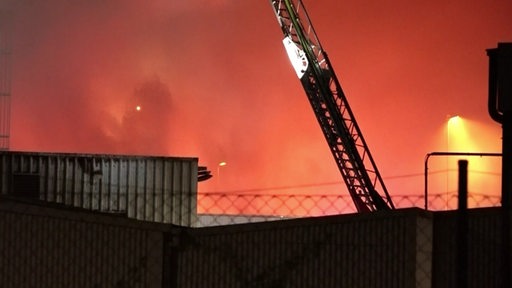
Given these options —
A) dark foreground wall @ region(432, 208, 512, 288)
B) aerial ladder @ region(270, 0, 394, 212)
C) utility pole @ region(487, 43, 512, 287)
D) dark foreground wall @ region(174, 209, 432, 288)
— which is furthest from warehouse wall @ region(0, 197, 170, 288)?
aerial ladder @ region(270, 0, 394, 212)

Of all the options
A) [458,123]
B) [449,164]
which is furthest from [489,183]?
[458,123]

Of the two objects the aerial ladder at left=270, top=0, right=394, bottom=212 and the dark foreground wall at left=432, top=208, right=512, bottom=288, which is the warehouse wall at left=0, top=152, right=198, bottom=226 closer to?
the aerial ladder at left=270, top=0, right=394, bottom=212

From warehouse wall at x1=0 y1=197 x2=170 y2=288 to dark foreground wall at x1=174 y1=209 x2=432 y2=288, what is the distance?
0.27 meters

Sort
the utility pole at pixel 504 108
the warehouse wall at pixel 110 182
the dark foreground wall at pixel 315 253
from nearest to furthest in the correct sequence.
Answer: the utility pole at pixel 504 108, the dark foreground wall at pixel 315 253, the warehouse wall at pixel 110 182

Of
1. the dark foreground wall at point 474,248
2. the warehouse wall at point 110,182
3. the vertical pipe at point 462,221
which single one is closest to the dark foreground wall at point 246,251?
the dark foreground wall at point 474,248

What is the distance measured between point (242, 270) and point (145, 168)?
12764 mm

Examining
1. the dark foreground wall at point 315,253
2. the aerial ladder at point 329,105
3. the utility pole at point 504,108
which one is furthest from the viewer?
the aerial ladder at point 329,105

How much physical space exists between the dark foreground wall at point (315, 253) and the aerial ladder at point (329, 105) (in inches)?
579

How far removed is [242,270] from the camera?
4562mm

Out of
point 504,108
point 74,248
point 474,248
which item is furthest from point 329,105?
point 504,108

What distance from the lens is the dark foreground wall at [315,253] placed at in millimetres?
4277

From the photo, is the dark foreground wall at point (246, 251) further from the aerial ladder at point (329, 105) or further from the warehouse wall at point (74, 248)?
the aerial ladder at point (329, 105)

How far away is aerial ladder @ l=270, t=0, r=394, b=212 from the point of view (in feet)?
63.3

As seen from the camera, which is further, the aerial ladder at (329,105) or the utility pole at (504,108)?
the aerial ladder at (329,105)
